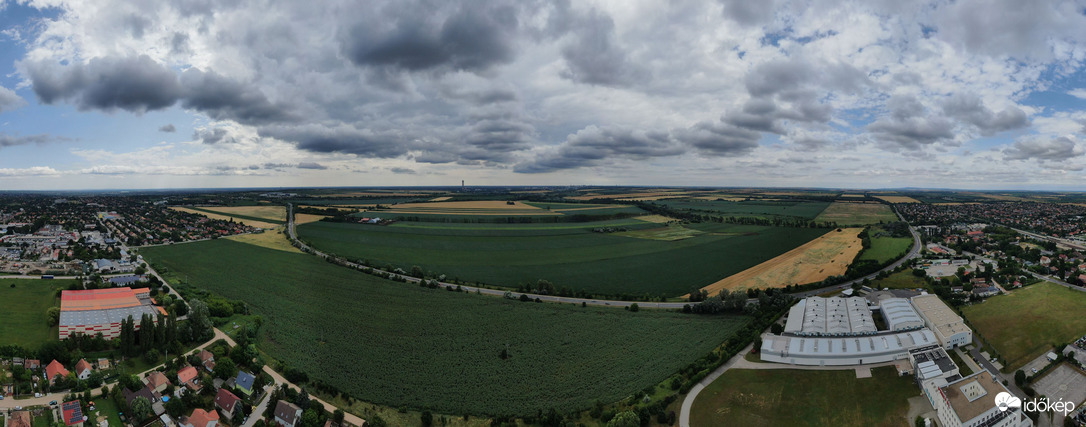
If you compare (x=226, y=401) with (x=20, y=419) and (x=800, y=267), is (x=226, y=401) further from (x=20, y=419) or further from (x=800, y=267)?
(x=800, y=267)

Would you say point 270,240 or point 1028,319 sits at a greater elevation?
point 270,240

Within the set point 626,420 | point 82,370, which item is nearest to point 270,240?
point 82,370

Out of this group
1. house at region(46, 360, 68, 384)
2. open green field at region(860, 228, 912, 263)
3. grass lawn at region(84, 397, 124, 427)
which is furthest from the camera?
open green field at region(860, 228, 912, 263)

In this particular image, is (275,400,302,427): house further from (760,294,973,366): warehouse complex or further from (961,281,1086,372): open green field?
(961,281,1086,372): open green field

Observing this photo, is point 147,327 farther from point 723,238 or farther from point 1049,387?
point 723,238

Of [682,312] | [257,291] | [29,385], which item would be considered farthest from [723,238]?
[29,385]

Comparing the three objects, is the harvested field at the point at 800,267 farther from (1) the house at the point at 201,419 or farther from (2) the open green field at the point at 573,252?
(1) the house at the point at 201,419

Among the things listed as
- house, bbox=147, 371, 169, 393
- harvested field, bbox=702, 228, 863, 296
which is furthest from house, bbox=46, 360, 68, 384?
harvested field, bbox=702, 228, 863, 296
